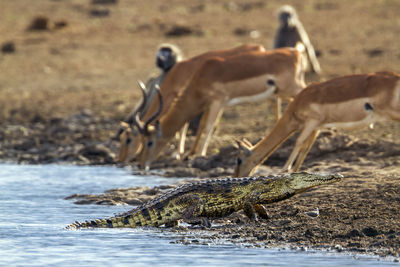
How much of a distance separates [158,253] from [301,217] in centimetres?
176

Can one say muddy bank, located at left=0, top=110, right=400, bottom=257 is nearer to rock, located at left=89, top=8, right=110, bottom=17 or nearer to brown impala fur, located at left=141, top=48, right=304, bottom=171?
brown impala fur, located at left=141, top=48, right=304, bottom=171

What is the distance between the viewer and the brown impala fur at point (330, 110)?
10703 mm

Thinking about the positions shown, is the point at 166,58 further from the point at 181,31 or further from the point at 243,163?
the point at 181,31

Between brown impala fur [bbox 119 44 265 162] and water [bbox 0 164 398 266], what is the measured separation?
137 inches

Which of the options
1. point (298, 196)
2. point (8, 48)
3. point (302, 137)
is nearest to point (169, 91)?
point (302, 137)

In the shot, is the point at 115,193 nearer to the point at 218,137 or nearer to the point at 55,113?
the point at 218,137

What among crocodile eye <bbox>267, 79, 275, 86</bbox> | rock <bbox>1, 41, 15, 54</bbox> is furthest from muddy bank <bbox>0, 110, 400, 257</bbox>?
rock <bbox>1, 41, 15, 54</bbox>

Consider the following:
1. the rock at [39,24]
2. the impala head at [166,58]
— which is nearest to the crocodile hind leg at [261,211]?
the impala head at [166,58]

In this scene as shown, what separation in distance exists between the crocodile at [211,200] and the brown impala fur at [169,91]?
5.38 meters

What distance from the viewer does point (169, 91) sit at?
14.0 meters

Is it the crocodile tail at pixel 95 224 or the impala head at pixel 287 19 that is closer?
the crocodile tail at pixel 95 224

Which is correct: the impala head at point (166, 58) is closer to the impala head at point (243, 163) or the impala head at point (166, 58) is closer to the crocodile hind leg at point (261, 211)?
the impala head at point (243, 163)

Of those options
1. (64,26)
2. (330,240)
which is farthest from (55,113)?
(330,240)

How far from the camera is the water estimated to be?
646cm
